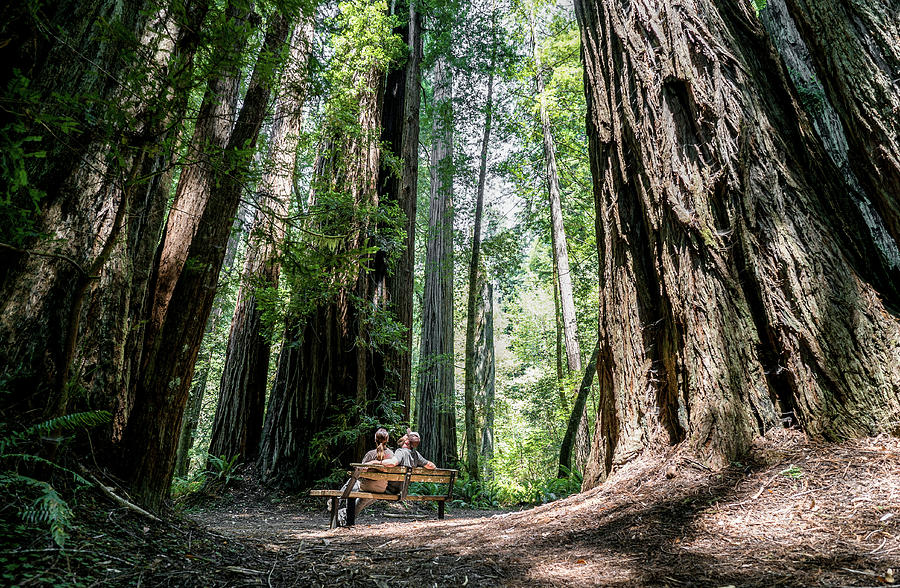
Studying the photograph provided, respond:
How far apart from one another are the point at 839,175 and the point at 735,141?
2.33ft

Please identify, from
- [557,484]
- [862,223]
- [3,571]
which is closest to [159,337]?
[3,571]

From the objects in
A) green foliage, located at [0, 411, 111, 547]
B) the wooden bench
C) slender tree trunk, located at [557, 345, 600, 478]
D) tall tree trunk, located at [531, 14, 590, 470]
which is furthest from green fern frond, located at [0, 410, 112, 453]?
tall tree trunk, located at [531, 14, 590, 470]

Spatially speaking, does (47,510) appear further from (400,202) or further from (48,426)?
(400,202)

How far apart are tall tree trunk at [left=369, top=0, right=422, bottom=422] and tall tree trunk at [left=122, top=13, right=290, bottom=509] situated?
3.54 meters

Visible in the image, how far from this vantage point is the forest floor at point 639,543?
190 centimetres

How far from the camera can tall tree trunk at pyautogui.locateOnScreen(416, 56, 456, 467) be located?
1080 centimetres

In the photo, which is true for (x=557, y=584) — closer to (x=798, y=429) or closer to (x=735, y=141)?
(x=798, y=429)

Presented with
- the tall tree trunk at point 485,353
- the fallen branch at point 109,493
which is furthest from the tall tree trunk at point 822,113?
the tall tree trunk at point 485,353

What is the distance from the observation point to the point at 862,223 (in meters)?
3.19

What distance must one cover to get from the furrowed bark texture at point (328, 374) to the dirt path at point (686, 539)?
4.26 meters

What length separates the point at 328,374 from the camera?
788 centimetres

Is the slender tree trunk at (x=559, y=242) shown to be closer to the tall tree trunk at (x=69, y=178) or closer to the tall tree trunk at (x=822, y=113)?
the tall tree trunk at (x=822, y=113)

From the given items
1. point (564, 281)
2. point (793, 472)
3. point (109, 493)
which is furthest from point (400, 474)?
point (564, 281)

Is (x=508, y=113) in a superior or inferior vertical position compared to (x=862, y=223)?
superior
